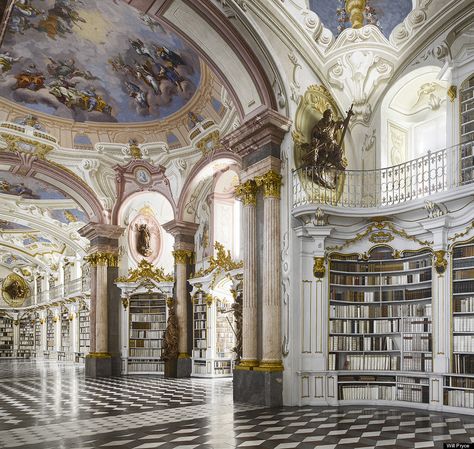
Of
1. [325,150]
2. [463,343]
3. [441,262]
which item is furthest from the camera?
[325,150]

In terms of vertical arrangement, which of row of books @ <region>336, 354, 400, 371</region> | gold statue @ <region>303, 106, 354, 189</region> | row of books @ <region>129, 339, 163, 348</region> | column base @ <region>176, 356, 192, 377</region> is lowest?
column base @ <region>176, 356, 192, 377</region>

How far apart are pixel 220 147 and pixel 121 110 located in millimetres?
3598

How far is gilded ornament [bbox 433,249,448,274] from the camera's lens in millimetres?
11266

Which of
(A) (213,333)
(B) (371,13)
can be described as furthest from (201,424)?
(B) (371,13)

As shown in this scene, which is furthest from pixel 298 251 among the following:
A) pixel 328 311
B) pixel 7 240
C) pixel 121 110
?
pixel 7 240

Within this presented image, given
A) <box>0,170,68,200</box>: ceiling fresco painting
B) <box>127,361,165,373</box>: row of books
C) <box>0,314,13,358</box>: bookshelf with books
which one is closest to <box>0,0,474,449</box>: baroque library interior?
<box>127,361,165,373</box>: row of books

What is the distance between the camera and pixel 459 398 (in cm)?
1069

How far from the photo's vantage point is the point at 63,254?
34906mm

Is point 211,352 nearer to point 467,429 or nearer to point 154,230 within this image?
point 154,230

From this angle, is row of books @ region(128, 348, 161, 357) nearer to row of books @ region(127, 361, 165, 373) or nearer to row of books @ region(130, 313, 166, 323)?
row of books @ region(127, 361, 165, 373)

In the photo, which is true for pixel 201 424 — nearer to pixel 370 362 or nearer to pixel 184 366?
pixel 370 362

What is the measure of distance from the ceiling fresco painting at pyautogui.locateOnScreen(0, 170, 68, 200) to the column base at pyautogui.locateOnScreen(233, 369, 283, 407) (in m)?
13.0

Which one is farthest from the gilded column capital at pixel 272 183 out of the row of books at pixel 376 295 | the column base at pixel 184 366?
the column base at pixel 184 366

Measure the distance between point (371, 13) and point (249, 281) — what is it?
21.1 ft
